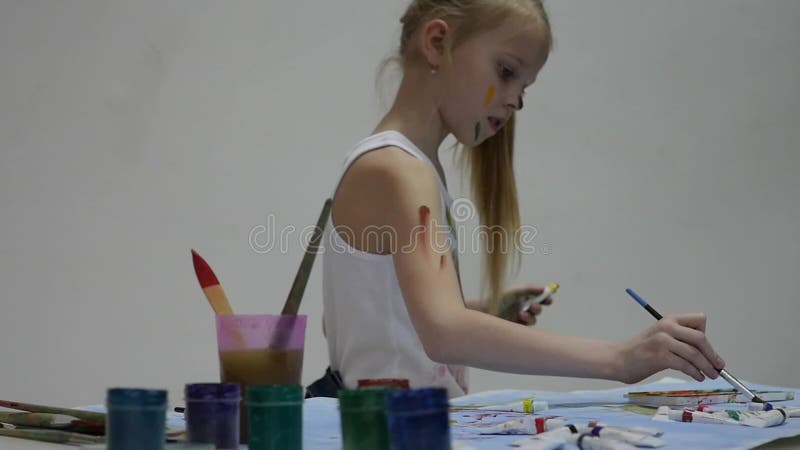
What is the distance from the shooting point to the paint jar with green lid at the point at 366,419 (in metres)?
0.47

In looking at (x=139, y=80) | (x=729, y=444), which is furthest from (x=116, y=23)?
(x=729, y=444)

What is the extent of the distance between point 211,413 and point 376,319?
1.49 feet

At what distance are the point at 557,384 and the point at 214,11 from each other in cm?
102

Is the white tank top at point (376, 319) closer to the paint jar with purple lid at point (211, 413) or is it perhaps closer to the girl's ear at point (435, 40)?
the girl's ear at point (435, 40)

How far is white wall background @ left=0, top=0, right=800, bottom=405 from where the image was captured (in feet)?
5.17

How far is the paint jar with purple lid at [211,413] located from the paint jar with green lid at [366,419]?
8 cm

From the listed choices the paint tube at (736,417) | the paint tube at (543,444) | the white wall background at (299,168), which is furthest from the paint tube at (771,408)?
the white wall background at (299,168)

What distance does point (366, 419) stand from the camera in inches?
18.7

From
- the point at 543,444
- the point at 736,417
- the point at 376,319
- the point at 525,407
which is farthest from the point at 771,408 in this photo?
the point at 376,319

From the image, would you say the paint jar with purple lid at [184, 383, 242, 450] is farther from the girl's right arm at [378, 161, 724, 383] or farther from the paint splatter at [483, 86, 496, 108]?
the paint splatter at [483, 86, 496, 108]

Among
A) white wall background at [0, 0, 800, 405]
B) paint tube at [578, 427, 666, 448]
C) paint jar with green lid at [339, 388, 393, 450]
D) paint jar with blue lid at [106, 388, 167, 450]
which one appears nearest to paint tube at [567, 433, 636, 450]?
paint tube at [578, 427, 666, 448]

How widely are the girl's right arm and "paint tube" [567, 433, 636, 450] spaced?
25 cm

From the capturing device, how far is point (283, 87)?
1721 mm

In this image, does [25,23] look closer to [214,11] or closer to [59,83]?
[59,83]
